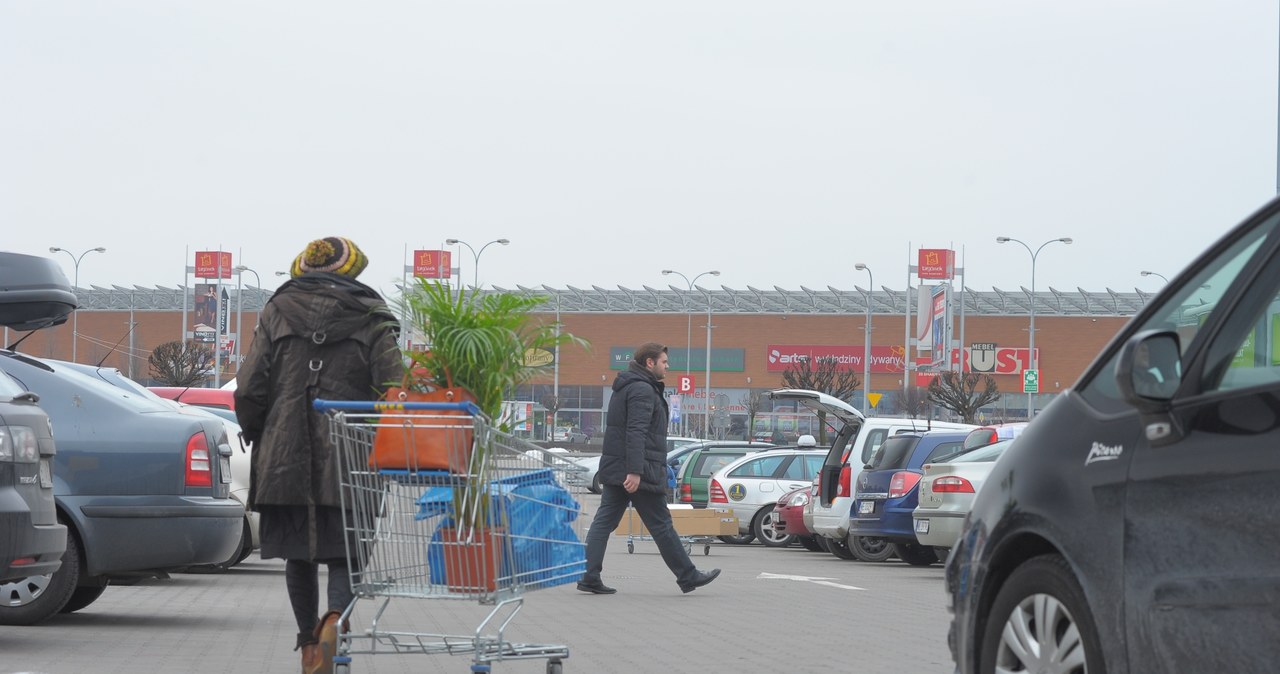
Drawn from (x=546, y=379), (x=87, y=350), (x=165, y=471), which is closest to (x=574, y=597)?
(x=165, y=471)

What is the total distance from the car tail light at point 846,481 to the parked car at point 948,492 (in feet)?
8.84

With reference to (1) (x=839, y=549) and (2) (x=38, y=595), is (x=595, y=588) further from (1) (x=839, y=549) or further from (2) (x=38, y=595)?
(1) (x=839, y=549)

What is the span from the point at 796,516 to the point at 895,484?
404cm

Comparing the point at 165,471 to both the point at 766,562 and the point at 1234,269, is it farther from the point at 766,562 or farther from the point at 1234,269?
the point at 766,562

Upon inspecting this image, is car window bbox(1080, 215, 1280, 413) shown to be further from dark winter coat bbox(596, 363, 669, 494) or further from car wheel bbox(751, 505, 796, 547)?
car wheel bbox(751, 505, 796, 547)

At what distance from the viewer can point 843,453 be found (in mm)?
20594

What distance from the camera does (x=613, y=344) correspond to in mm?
98000

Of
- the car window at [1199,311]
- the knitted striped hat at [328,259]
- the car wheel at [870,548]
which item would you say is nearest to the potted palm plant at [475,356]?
the knitted striped hat at [328,259]

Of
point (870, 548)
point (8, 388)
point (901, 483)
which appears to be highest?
point (8, 388)

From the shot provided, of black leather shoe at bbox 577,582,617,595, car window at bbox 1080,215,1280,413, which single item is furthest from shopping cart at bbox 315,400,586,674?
black leather shoe at bbox 577,582,617,595

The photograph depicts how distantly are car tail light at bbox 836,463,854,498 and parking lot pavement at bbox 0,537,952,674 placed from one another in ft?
11.4

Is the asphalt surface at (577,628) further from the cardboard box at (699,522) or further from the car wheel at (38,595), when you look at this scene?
the cardboard box at (699,522)

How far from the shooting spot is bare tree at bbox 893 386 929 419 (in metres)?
72.1

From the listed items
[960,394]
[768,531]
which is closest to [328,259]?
[768,531]
